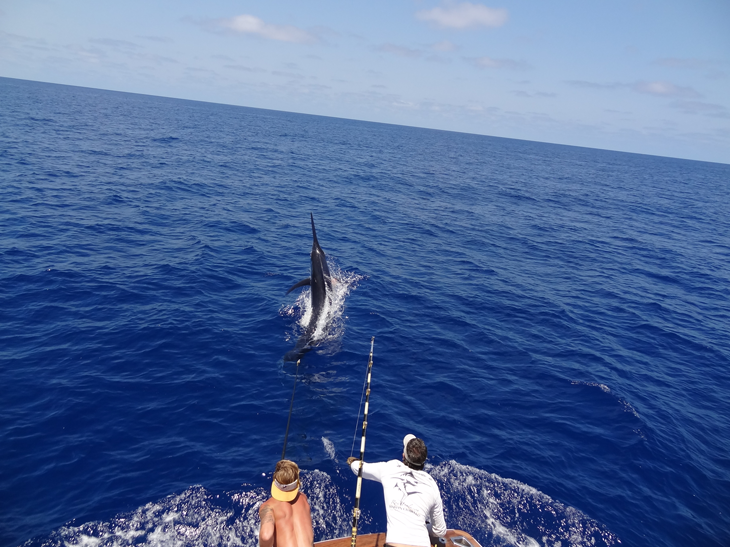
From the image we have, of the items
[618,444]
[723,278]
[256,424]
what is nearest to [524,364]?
[618,444]

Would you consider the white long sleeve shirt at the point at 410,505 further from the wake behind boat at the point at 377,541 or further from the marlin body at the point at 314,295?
the marlin body at the point at 314,295

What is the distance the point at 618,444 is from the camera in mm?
14398

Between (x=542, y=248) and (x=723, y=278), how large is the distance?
13523mm

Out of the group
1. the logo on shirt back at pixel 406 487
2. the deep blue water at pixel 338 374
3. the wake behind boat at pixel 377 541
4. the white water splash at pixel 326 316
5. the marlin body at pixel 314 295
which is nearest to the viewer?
the logo on shirt back at pixel 406 487

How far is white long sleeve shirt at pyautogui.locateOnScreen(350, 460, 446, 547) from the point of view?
611 centimetres

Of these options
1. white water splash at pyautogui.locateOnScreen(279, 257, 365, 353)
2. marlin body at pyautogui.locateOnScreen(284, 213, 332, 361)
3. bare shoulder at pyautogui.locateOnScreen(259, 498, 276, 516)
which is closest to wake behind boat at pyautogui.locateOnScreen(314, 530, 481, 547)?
bare shoulder at pyautogui.locateOnScreen(259, 498, 276, 516)

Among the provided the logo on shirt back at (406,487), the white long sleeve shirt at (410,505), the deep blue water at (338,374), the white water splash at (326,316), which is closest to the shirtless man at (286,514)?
the white long sleeve shirt at (410,505)

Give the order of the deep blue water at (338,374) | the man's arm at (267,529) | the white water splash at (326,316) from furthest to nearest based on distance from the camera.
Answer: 1. the white water splash at (326,316)
2. the deep blue water at (338,374)
3. the man's arm at (267,529)

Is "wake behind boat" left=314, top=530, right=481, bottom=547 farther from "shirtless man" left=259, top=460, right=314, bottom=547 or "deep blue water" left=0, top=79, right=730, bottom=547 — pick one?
"deep blue water" left=0, top=79, right=730, bottom=547

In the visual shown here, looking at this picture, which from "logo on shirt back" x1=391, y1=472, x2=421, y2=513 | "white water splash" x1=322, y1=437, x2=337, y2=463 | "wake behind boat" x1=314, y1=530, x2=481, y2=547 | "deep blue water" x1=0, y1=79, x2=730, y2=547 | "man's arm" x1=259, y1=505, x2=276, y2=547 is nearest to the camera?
"man's arm" x1=259, y1=505, x2=276, y2=547

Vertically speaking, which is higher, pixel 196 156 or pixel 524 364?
pixel 196 156

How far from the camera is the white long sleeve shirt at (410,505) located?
611 cm

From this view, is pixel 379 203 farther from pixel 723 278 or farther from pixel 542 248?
pixel 723 278

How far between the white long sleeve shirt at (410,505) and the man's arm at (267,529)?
1652 mm
